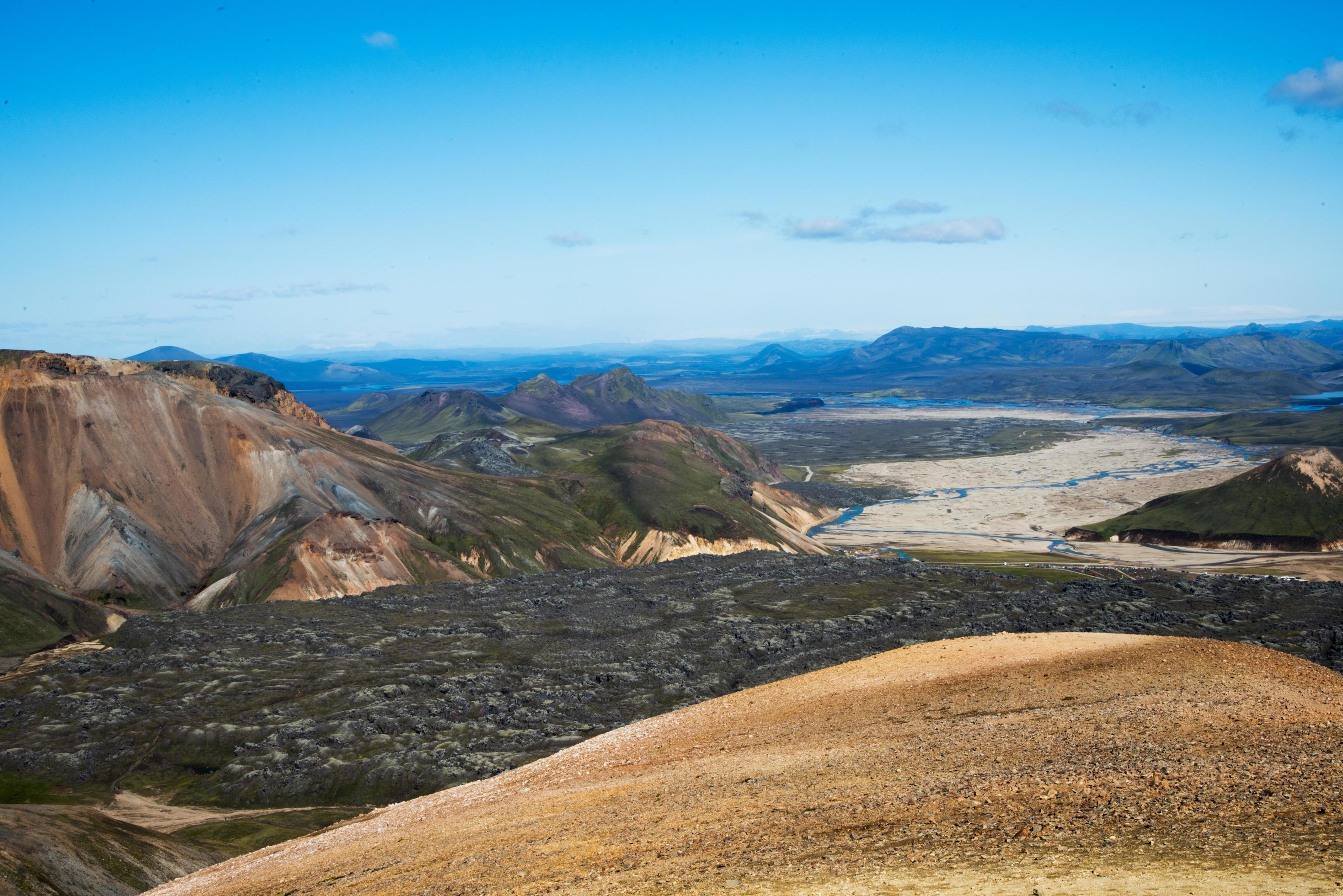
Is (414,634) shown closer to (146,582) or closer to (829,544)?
(146,582)

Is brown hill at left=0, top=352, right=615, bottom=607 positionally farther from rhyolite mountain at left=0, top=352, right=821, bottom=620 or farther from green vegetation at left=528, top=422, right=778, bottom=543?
green vegetation at left=528, top=422, right=778, bottom=543

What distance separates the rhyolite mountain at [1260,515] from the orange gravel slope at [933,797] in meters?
152

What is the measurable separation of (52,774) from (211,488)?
74769 mm

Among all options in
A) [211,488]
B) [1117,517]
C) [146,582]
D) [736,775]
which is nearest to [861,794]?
[736,775]

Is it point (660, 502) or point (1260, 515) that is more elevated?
point (660, 502)

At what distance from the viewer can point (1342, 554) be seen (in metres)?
152

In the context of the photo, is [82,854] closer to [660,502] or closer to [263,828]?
[263,828]

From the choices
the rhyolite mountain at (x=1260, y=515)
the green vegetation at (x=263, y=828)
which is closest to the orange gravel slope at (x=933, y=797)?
the green vegetation at (x=263, y=828)

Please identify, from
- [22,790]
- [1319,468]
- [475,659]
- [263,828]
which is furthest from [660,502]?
[1319,468]

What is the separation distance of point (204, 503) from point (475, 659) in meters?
69.5

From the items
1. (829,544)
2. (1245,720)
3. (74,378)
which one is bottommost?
(829,544)

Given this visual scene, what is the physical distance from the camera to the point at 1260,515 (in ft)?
558

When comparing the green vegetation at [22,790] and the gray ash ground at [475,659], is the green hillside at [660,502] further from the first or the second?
the green vegetation at [22,790]

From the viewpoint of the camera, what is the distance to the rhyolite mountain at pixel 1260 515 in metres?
163
